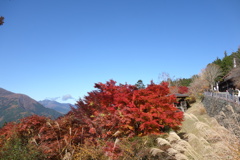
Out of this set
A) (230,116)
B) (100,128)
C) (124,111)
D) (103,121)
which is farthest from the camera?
(230,116)

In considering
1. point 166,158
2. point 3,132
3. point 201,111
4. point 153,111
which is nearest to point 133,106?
point 153,111

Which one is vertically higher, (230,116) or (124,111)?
(124,111)

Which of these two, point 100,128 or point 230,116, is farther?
point 230,116

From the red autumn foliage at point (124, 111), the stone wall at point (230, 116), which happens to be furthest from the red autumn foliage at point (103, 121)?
the stone wall at point (230, 116)

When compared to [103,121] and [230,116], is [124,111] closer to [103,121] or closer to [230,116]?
[103,121]

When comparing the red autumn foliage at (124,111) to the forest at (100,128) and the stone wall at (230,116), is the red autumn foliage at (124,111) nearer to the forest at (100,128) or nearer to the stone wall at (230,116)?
the forest at (100,128)

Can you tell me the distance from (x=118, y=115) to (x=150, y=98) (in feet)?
7.76

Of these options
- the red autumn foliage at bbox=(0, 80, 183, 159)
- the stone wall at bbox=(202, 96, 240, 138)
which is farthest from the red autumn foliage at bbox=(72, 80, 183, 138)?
the stone wall at bbox=(202, 96, 240, 138)

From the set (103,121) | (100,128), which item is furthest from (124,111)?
(100,128)

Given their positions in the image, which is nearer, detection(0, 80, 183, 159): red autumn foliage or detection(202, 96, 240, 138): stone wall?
detection(202, 96, 240, 138): stone wall

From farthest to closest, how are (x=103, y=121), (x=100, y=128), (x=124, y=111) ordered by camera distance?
(x=124, y=111) < (x=103, y=121) < (x=100, y=128)

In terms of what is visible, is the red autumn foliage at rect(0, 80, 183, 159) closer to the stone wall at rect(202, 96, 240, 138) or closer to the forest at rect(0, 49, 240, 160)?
the forest at rect(0, 49, 240, 160)

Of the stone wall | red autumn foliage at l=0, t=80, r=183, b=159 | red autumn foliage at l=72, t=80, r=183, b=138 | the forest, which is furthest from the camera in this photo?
red autumn foliage at l=72, t=80, r=183, b=138

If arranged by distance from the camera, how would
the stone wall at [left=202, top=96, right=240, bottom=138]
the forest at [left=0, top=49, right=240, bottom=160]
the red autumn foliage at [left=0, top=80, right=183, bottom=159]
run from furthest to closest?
the red autumn foliage at [left=0, top=80, right=183, bottom=159] < the stone wall at [left=202, top=96, right=240, bottom=138] < the forest at [left=0, top=49, right=240, bottom=160]
